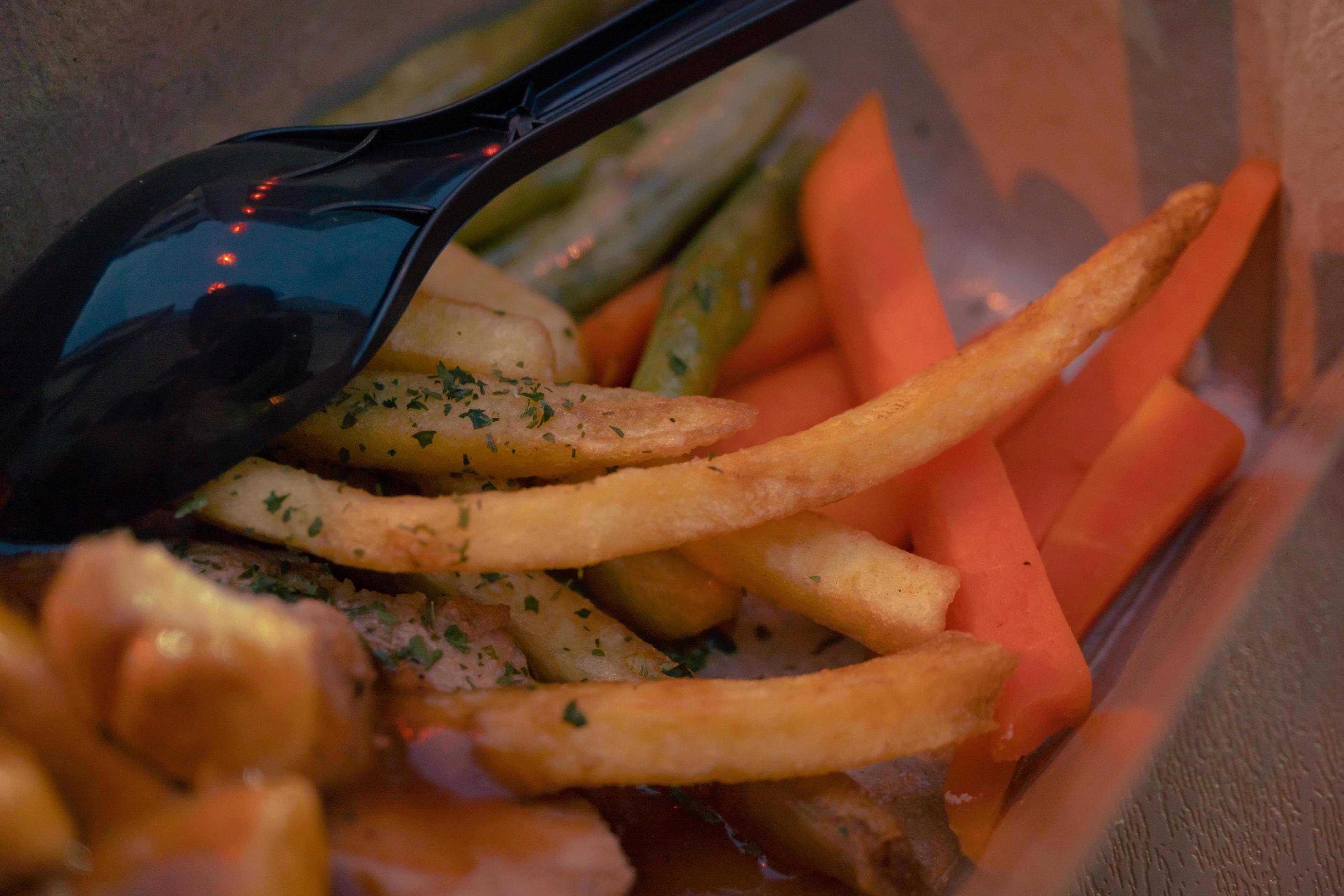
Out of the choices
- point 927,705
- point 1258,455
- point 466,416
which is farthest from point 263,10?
point 1258,455

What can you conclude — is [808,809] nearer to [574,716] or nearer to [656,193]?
[574,716]

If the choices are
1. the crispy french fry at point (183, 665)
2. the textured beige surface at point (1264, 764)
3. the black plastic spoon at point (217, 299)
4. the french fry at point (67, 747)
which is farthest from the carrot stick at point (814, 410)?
the french fry at point (67, 747)

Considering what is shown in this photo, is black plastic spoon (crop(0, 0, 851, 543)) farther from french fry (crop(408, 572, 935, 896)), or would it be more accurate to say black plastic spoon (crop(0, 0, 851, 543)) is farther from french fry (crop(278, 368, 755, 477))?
french fry (crop(408, 572, 935, 896))

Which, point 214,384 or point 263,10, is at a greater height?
point 263,10

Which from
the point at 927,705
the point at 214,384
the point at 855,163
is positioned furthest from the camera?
the point at 855,163

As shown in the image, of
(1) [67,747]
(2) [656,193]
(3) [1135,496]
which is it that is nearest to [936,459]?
(3) [1135,496]

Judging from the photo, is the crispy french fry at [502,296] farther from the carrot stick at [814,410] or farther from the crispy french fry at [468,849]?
the crispy french fry at [468,849]

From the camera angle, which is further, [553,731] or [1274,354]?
[1274,354]

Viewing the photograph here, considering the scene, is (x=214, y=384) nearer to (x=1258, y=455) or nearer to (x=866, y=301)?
(x=866, y=301)
